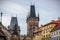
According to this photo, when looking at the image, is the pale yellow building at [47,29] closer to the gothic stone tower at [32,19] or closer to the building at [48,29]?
the building at [48,29]

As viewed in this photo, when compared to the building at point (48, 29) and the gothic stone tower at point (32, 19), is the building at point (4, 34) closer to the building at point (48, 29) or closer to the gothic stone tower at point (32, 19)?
the building at point (48, 29)

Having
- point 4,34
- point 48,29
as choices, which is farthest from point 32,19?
point 4,34

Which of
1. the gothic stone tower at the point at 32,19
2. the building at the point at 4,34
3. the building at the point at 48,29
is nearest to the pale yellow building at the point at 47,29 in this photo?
the building at the point at 48,29

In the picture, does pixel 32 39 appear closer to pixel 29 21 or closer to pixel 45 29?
pixel 45 29

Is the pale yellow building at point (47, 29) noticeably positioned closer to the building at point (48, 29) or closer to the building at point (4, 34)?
the building at point (48, 29)

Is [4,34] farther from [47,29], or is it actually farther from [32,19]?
[32,19]

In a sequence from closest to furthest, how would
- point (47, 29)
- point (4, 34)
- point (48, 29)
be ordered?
point (4, 34), point (48, 29), point (47, 29)

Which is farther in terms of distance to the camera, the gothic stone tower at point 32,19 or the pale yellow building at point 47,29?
the gothic stone tower at point 32,19

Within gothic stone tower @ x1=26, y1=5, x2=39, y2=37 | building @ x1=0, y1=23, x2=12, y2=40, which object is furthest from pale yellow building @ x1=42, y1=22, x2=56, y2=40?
gothic stone tower @ x1=26, y1=5, x2=39, y2=37

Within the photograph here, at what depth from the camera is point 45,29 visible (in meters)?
16.3

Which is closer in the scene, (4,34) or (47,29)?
(4,34)

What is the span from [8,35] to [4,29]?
47cm

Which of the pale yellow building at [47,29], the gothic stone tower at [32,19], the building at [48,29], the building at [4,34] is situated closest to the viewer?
the building at [4,34]

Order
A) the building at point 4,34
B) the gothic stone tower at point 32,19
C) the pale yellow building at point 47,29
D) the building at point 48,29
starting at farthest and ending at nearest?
the gothic stone tower at point 32,19, the pale yellow building at point 47,29, the building at point 48,29, the building at point 4,34
